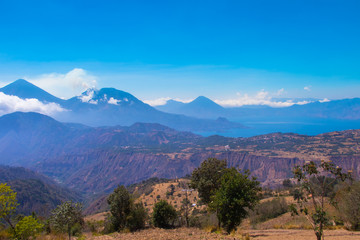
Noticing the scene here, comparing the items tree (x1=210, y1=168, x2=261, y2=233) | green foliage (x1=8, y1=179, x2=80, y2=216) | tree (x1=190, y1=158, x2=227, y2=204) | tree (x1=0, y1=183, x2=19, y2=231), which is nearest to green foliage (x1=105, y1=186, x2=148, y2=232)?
tree (x1=190, y1=158, x2=227, y2=204)

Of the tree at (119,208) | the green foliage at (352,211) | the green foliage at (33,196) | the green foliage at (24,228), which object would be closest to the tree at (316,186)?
the green foliage at (352,211)

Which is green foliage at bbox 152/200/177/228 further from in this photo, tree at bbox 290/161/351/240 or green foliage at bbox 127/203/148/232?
tree at bbox 290/161/351/240

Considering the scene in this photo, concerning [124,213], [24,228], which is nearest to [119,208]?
[124,213]

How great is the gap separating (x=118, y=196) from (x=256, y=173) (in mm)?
126088

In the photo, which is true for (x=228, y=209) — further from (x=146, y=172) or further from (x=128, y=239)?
(x=146, y=172)

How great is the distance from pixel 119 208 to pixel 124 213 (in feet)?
2.68

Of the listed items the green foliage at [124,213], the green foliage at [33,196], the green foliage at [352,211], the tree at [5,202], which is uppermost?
the tree at [5,202]

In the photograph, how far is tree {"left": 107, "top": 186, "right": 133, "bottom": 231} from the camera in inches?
993

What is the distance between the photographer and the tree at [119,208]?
25.2 metres

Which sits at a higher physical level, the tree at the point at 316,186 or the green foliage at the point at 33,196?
the tree at the point at 316,186

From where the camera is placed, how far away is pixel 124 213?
83.6ft

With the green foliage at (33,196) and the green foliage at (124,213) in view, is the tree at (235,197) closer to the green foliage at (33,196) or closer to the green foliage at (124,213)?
the green foliage at (124,213)

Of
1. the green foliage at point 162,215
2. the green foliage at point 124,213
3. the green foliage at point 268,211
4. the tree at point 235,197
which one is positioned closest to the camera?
the tree at point 235,197

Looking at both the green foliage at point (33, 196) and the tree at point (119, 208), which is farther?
the green foliage at point (33, 196)
